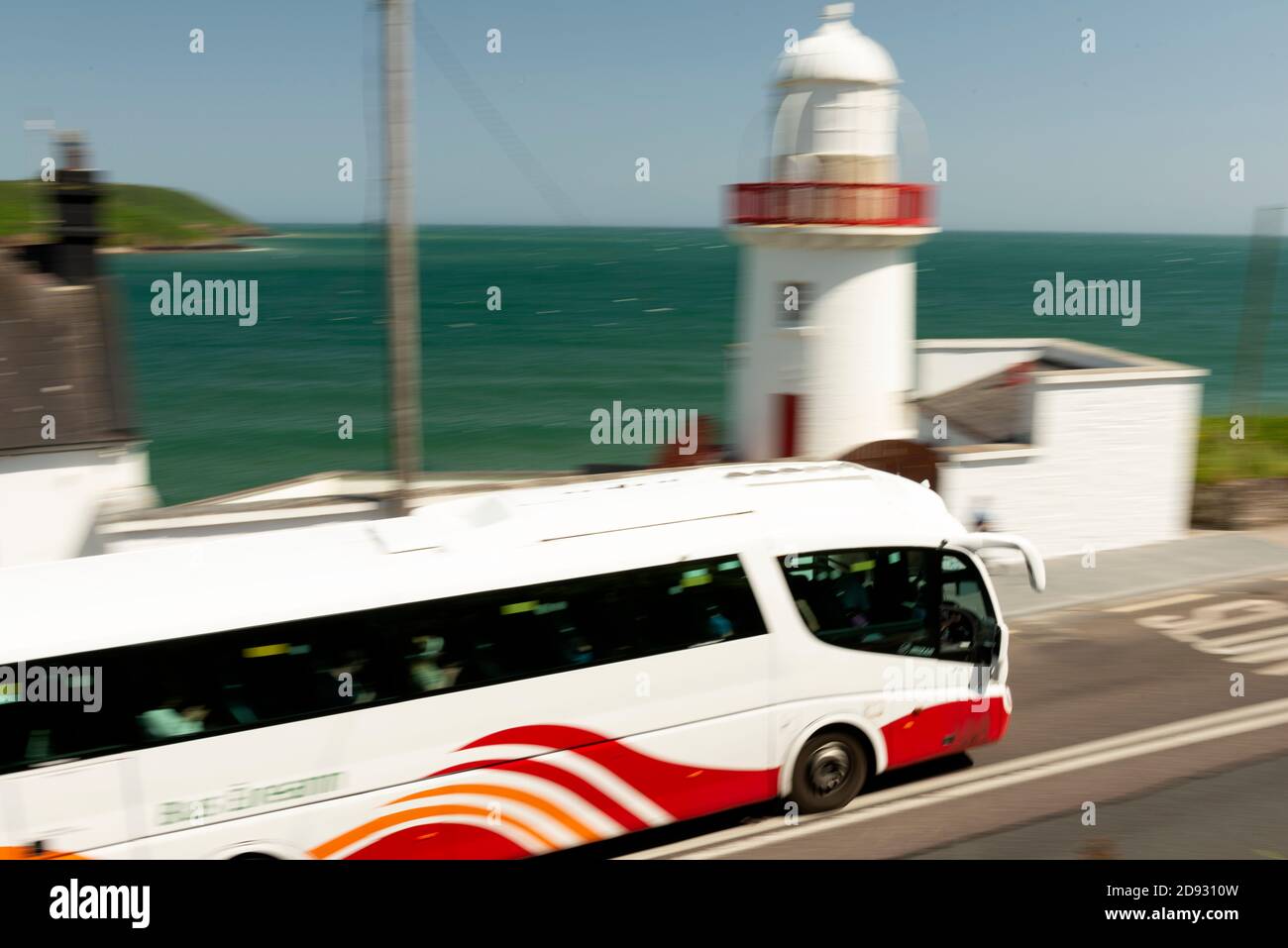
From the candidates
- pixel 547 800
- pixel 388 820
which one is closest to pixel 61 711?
pixel 388 820

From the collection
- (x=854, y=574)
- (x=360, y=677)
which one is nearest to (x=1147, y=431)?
(x=854, y=574)

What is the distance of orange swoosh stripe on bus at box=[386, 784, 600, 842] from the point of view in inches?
321

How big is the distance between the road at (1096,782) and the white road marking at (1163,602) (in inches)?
56.5

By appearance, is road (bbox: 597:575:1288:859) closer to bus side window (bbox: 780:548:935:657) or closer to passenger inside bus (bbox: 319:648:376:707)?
bus side window (bbox: 780:548:935:657)

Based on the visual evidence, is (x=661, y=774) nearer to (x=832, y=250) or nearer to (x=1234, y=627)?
(x=1234, y=627)

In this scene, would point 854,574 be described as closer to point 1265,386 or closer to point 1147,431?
point 1147,431

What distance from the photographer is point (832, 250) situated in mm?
17531

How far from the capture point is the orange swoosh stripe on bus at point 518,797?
26.8 feet

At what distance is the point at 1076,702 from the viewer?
11992 millimetres

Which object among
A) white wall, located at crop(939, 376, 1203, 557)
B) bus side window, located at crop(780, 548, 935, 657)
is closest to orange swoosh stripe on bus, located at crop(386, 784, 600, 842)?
bus side window, located at crop(780, 548, 935, 657)

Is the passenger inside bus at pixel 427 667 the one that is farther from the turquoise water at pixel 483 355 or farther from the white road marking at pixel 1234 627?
the white road marking at pixel 1234 627

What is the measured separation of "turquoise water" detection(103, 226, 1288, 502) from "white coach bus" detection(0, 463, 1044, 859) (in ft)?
14.4
